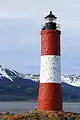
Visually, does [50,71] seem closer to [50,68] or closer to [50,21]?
[50,68]

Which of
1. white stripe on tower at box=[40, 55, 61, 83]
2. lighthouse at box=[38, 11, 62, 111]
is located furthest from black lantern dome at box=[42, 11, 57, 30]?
white stripe on tower at box=[40, 55, 61, 83]

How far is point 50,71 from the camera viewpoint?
23031 millimetres

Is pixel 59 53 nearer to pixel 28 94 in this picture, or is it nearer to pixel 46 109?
pixel 46 109

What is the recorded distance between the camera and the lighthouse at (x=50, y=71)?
22906mm

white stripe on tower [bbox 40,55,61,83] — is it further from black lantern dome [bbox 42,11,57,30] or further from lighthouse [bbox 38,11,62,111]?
black lantern dome [bbox 42,11,57,30]

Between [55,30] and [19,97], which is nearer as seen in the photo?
[55,30]

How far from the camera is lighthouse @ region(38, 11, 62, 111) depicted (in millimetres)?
22906

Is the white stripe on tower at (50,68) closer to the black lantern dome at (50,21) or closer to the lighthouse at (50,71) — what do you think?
the lighthouse at (50,71)

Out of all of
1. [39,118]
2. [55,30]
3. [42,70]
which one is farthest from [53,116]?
[55,30]

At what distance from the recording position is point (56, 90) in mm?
23078

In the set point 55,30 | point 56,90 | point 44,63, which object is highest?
point 55,30

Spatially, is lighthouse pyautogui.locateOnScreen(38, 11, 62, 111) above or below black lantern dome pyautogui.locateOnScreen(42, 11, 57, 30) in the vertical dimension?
below

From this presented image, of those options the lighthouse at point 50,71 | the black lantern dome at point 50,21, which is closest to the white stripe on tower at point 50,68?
the lighthouse at point 50,71

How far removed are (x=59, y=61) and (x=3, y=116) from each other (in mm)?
4243
